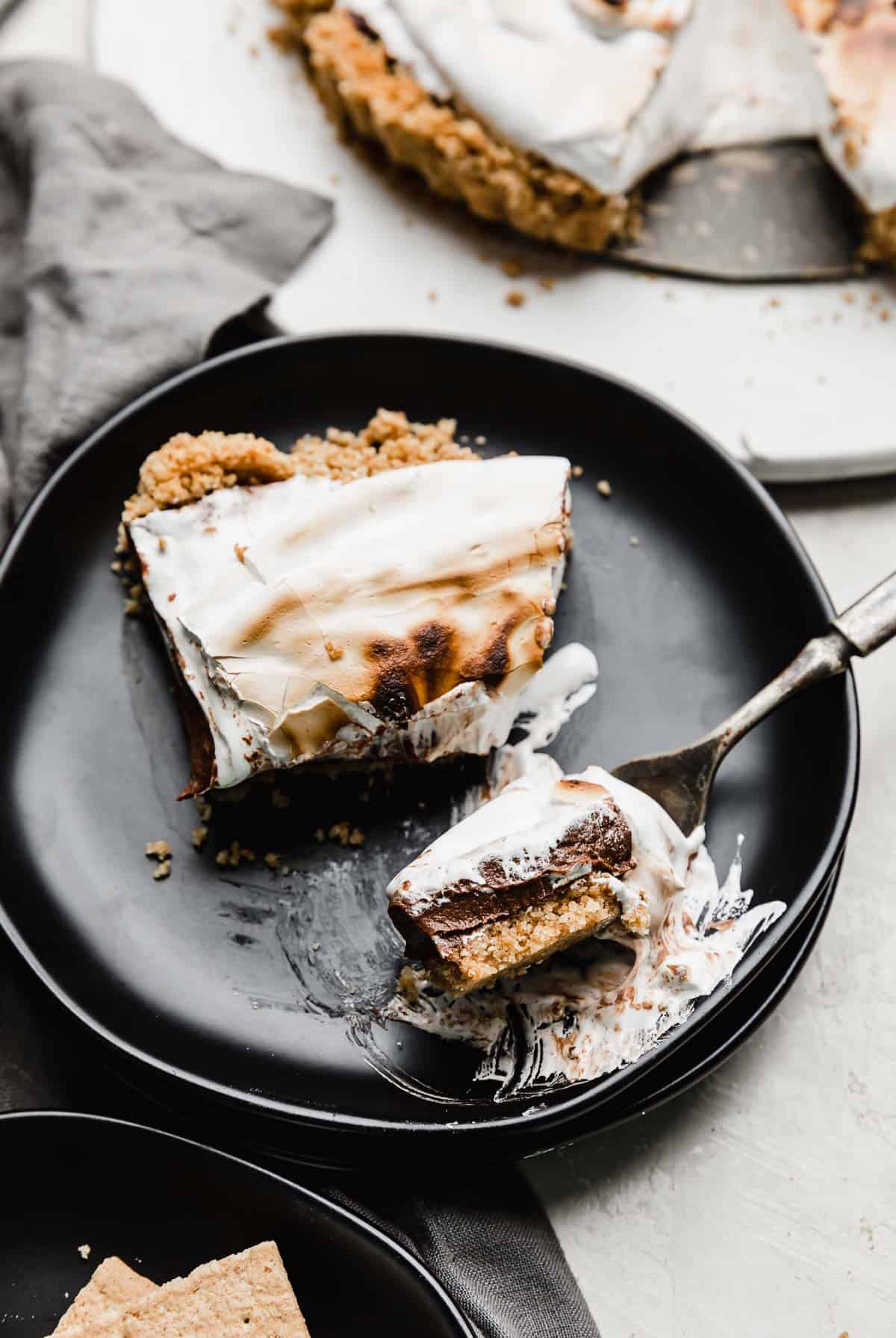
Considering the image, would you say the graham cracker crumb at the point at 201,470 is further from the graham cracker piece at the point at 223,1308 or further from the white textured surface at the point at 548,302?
the graham cracker piece at the point at 223,1308

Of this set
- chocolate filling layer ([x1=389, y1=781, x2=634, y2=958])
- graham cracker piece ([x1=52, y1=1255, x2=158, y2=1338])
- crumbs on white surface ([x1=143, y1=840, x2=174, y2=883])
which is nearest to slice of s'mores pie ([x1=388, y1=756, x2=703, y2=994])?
chocolate filling layer ([x1=389, y1=781, x2=634, y2=958])

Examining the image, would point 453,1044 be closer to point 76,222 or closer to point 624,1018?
point 624,1018

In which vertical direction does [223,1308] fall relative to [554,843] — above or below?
Result: below

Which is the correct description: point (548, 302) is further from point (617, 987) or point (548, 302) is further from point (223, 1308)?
point (223, 1308)

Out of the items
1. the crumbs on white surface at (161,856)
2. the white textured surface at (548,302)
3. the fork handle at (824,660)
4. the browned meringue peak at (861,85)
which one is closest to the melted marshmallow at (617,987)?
the fork handle at (824,660)

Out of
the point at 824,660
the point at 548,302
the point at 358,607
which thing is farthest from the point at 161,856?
the point at 548,302

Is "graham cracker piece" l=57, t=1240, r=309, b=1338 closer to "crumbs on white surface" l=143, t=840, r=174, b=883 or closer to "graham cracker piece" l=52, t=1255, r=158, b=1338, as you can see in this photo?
"graham cracker piece" l=52, t=1255, r=158, b=1338

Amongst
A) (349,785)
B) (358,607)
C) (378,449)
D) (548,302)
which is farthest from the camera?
(548,302)
